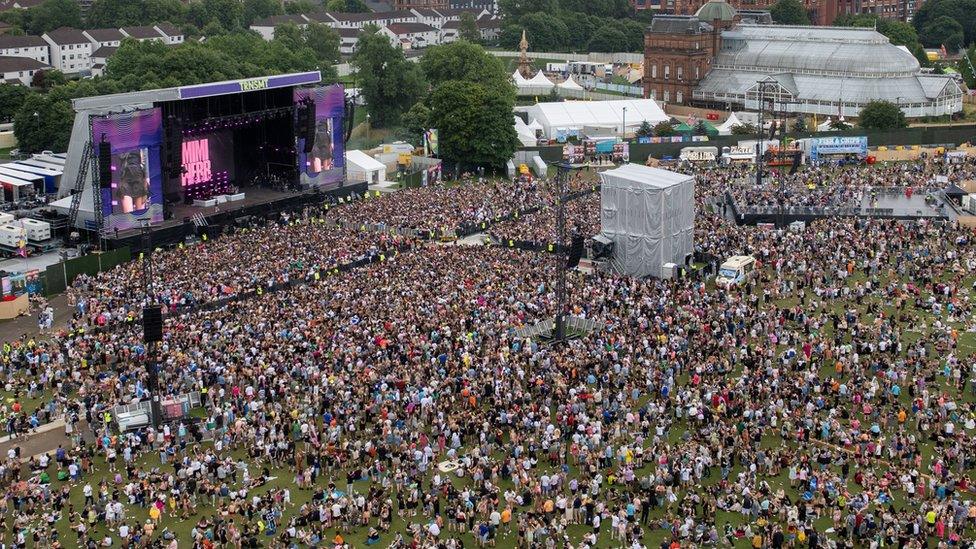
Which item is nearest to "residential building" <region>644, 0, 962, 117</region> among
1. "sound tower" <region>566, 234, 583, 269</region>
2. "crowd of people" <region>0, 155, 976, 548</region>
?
"crowd of people" <region>0, 155, 976, 548</region>

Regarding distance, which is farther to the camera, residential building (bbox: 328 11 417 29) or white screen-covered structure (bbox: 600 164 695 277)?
residential building (bbox: 328 11 417 29)

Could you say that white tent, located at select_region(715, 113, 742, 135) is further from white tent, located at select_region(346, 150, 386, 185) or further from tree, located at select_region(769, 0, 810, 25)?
tree, located at select_region(769, 0, 810, 25)

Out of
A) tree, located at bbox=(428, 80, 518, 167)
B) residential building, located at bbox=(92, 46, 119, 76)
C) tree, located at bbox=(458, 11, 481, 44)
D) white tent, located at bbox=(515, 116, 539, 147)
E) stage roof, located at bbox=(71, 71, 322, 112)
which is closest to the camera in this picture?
stage roof, located at bbox=(71, 71, 322, 112)

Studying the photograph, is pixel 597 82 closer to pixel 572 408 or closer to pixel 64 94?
pixel 64 94

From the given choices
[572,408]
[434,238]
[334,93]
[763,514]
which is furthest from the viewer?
[334,93]

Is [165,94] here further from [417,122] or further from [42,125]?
[42,125]

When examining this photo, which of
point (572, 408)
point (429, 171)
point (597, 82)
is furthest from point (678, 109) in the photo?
point (572, 408)
